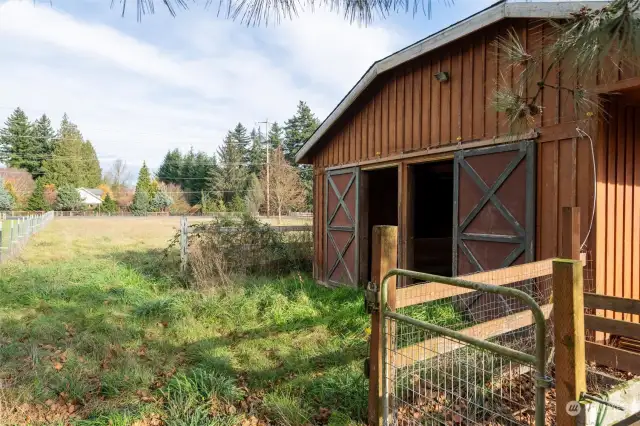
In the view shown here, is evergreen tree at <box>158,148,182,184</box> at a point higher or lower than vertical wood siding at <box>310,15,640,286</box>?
higher

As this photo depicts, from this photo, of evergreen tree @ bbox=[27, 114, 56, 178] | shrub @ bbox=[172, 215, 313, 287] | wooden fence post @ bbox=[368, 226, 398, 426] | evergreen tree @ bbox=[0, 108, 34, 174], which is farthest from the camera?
evergreen tree @ bbox=[27, 114, 56, 178]

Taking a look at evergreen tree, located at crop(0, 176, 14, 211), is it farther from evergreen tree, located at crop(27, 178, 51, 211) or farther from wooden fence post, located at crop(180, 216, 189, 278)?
wooden fence post, located at crop(180, 216, 189, 278)

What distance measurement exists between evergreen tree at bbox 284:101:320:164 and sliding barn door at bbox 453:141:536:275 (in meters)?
43.4

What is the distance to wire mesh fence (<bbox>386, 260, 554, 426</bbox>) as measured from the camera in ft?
8.33

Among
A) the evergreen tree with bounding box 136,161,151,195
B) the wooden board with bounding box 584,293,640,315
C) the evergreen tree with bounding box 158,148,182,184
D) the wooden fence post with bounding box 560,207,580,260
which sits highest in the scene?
the evergreen tree with bounding box 158,148,182,184

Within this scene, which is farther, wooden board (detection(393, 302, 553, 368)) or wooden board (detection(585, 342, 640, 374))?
wooden board (detection(585, 342, 640, 374))

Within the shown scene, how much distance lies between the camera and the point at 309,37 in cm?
251

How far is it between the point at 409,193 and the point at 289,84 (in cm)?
337

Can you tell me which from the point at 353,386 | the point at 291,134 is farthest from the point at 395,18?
the point at 291,134

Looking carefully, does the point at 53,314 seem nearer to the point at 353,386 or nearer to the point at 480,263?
the point at 353,386

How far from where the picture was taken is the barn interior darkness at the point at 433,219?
8242mm

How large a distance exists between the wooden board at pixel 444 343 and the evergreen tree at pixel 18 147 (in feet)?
208

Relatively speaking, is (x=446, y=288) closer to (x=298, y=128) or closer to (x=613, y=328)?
(x=613, y=328)

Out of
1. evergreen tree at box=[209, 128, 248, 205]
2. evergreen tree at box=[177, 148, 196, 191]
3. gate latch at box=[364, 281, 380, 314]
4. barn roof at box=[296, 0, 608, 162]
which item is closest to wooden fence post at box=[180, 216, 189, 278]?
barn roof at box=[296, 0, 608, 162]
